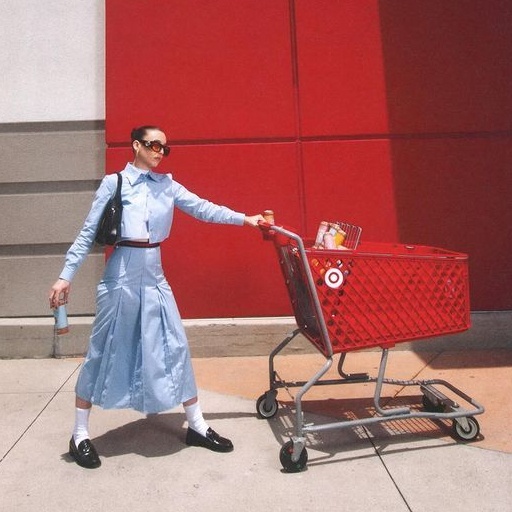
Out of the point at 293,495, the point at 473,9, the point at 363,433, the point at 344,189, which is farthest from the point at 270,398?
the point at 473,9

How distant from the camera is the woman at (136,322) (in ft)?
9.60

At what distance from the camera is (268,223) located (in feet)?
9.73

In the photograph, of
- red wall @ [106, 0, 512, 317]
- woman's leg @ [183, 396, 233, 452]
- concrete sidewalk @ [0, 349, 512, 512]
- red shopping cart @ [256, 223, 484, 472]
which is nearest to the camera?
concrete sidewalk @ [0, 349, 512, 512]

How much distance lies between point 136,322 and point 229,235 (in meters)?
1.97

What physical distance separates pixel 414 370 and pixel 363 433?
126 cm

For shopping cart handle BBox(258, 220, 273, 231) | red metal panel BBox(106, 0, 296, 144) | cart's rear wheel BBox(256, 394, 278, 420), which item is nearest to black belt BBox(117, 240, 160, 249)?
shopping cart handle BBox(258, 220, 273, 231)

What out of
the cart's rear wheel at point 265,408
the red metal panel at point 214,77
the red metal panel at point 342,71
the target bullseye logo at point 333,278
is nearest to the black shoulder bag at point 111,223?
the target bullseye logo at point 333,278

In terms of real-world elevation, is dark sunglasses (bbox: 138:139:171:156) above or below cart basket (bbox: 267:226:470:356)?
above

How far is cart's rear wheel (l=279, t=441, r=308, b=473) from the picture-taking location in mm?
2785

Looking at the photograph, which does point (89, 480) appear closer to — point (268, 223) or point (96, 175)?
point (268, 223)

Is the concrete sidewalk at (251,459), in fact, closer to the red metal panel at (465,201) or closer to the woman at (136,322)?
the woman at (136,322)

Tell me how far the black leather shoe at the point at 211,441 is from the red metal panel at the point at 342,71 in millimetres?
2740

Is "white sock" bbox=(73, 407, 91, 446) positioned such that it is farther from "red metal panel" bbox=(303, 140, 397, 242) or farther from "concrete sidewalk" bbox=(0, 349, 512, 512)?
"red metal panel" bbox=(303, 140, 397, 242)

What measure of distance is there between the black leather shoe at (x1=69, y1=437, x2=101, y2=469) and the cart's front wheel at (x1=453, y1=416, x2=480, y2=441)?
1.94 metres
